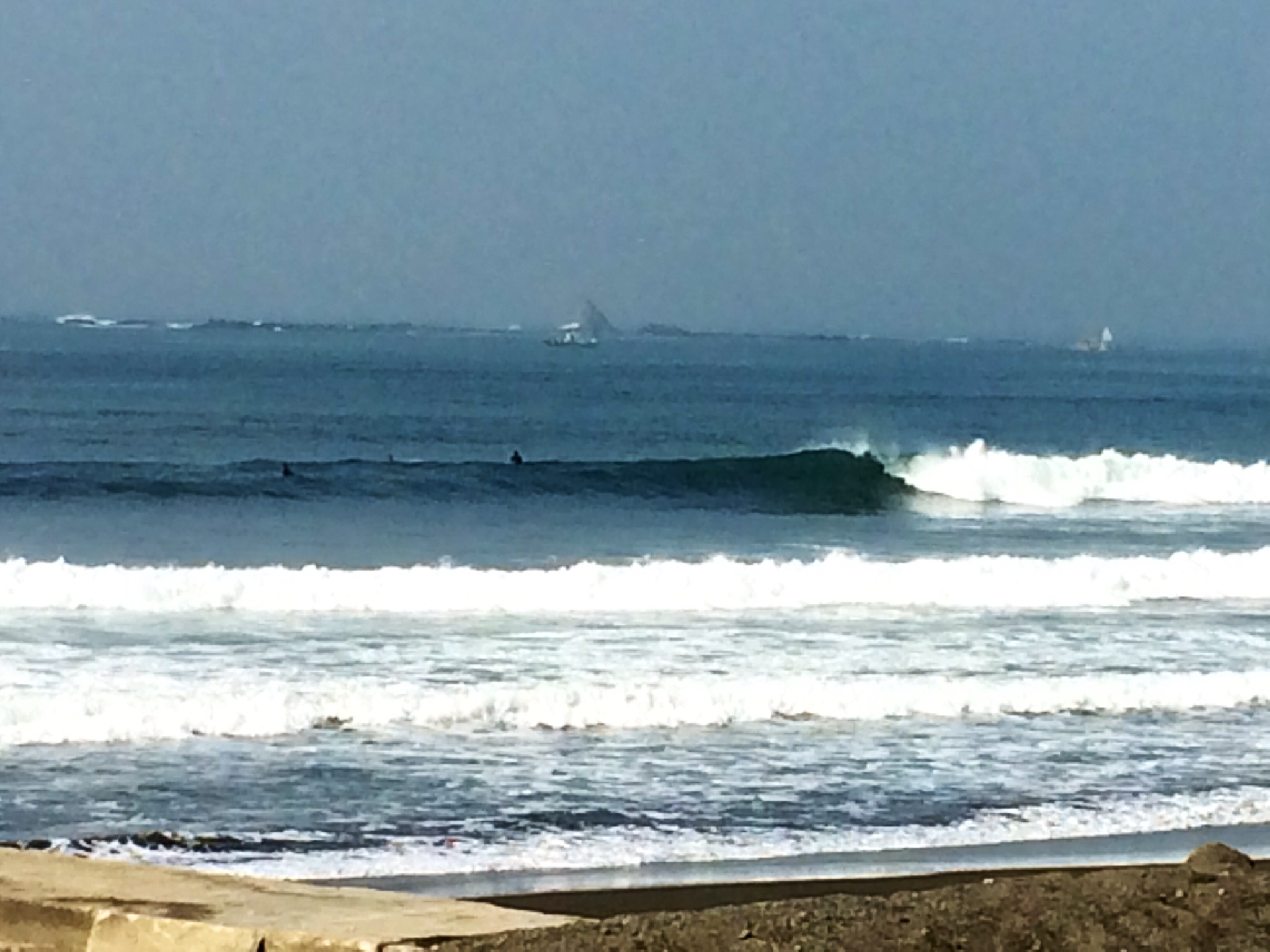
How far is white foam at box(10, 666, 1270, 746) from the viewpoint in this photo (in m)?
10.7

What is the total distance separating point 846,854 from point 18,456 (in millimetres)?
30856

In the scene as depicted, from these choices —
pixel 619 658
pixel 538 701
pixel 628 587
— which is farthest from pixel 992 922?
pixel 628 587

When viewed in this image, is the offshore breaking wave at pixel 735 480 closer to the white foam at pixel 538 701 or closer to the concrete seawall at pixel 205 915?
the white foam at pixel 538 701

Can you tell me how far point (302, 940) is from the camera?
4.00 m

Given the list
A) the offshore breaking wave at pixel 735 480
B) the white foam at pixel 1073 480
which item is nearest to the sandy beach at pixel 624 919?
the offshore breaking wave at pixel 735 480

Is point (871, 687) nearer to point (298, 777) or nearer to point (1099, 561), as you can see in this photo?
point (298, 777)

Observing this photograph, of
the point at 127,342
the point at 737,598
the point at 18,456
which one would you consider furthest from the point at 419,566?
the point at 127,342

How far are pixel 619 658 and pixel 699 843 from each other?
5.17 metres

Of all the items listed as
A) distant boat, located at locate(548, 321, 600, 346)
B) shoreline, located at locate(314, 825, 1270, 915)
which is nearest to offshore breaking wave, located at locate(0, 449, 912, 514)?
shoreline, located at locate(314, 825, 1270, 915)

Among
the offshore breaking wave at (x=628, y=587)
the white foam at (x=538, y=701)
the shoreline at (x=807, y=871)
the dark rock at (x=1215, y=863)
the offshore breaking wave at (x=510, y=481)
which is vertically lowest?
the shoreline at (x=807, y=871)

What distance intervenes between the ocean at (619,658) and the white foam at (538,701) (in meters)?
0.03

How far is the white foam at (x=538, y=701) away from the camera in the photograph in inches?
423

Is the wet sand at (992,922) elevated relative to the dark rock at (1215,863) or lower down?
lower down

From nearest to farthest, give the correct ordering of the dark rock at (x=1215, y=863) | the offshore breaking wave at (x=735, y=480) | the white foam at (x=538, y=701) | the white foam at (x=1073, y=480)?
the dark rock at (x=1215, y=863)
the white foam at (x=538, y=701)
the offshore breaking wave at (x=735, y=480)
the white foam at (x=1073, y=480)
